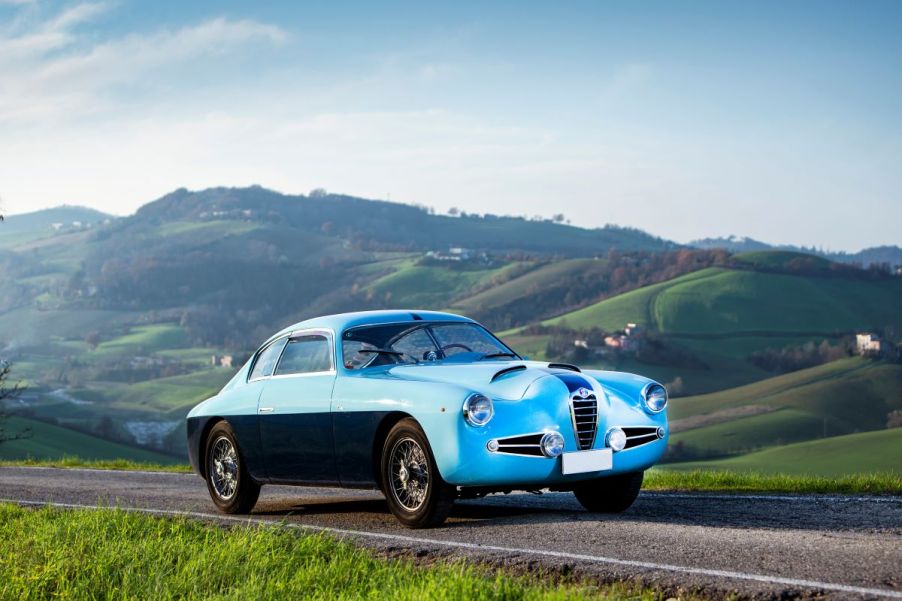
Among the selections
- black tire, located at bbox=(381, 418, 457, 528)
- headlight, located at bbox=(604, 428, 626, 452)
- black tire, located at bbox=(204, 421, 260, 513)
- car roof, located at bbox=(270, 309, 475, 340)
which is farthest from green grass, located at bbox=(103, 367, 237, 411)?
headlight, located at bbox=(604, 428, 626, 452)

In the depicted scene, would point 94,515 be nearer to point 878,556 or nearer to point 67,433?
point 878,556

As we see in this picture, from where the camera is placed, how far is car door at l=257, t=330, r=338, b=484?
970cm

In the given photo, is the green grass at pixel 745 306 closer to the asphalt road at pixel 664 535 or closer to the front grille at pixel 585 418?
the asphalt road at pixel 664 535

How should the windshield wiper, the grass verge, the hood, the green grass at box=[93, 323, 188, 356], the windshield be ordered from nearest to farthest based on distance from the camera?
the hood < the windshield < the windshield wiper < the grass verge < the green grass at box=[93, 323, 188, 356]

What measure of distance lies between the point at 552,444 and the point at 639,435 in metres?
0.97

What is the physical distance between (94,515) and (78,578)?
2.20 m

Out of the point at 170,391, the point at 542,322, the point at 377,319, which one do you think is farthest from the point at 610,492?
the point at 170,391

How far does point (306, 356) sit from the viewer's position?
34.1 feet

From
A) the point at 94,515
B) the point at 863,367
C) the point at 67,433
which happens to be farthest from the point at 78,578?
the point at 863,367

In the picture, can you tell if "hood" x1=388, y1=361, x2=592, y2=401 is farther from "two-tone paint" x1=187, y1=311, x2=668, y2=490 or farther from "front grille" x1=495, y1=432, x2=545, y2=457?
"front grille" x1=495, y1=432, x2=545, y2=457

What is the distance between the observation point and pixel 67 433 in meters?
86.5

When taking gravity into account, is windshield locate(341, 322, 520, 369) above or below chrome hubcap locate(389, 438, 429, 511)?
above

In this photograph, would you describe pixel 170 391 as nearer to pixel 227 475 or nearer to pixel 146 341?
pixel 146 341

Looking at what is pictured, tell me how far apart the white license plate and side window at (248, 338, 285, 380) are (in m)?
3.45
